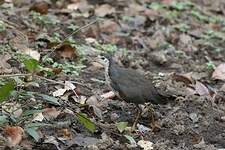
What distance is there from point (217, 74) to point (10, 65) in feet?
8.15

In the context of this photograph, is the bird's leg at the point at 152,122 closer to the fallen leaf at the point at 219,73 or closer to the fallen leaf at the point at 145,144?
the fallen leaf at the point at 145,144

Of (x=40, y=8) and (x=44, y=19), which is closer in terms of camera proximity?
(x=44, y=19)

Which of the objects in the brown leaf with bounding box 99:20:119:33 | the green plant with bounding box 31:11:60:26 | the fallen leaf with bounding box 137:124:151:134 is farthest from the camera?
the brown leaf with bounding box 99:20:119:33

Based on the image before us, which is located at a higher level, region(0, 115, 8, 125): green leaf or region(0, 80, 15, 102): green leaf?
region(0, 80, 15, 102): green leaf

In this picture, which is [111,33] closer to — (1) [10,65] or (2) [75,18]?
(2) [75,18]

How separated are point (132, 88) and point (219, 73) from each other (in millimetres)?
2027

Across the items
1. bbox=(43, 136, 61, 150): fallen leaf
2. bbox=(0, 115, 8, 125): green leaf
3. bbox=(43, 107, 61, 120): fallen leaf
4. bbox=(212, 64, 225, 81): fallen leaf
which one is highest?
bbox=(0, 115, 8, 125): green leaf

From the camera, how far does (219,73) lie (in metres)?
6.97

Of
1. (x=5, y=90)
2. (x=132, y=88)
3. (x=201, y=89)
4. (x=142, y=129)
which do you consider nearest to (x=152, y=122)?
(x=142, y=129)

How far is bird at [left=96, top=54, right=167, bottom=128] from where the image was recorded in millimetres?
5234

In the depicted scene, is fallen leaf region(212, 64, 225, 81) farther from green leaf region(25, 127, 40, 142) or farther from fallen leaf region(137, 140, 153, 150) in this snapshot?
green leaf region(25, 127, 40, 142)

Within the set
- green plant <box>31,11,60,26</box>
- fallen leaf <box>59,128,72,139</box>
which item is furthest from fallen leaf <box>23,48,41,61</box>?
fallen leaf <box>59,128,72,139</box>

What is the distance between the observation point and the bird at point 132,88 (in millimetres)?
5234

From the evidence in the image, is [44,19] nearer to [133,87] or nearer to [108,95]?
[108,95]
